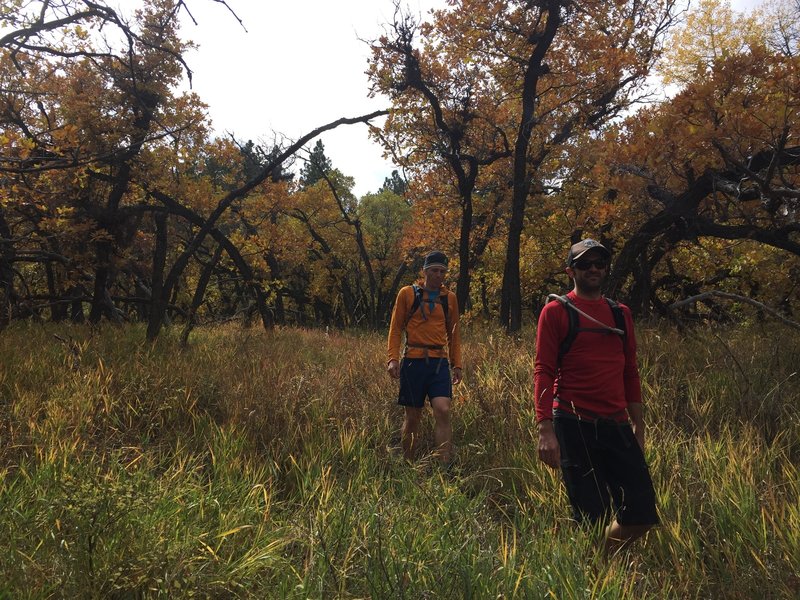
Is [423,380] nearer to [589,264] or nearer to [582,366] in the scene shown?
[582,366]

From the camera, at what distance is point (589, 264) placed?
9.19 ft

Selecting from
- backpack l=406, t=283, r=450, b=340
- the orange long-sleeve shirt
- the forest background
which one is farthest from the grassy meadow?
→ backpack l=406, t=283, r=450, b=340

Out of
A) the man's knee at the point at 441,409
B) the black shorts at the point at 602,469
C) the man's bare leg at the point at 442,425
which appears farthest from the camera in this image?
the man's knee at the point at 441,409

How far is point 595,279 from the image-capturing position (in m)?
2.82

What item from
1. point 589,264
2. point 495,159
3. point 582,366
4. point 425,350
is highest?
point 495,159

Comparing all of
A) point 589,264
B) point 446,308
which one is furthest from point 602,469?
point 446,308

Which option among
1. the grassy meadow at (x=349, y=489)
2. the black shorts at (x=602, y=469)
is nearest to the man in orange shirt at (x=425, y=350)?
the grassy meadow at (x=349, y=489)

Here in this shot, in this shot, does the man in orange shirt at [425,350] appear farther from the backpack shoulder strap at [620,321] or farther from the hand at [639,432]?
the backpack shoulder strap at [620,321]

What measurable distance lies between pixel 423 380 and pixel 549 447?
1.98m

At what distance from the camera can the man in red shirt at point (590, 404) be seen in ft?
8.80

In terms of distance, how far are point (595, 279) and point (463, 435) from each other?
8.89ft

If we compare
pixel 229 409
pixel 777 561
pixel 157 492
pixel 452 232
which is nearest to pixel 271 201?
pixel 452 232

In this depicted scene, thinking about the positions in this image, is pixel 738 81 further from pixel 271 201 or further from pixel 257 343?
pixel 271 201

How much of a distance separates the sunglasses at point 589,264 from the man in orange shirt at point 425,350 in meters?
1.89
